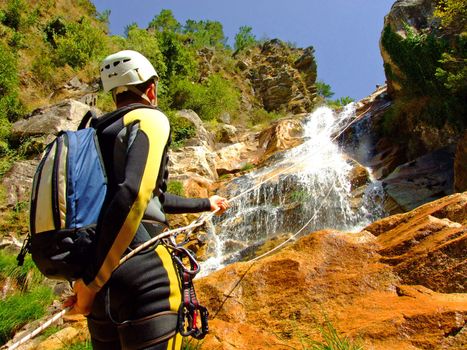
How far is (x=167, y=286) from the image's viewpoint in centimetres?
179

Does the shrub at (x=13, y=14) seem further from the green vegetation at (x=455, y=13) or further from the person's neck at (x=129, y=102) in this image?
the person's neck at (x=129, y=102)

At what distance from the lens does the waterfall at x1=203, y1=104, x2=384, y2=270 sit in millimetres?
10133

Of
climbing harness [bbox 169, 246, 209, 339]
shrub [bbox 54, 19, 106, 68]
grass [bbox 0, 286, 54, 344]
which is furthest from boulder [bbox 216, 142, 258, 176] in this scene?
climbing harness [bbox 169, 246, 209, 339]

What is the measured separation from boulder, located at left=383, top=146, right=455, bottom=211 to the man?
8.82m

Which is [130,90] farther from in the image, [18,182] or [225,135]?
[225,135]

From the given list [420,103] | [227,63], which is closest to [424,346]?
[420,103]

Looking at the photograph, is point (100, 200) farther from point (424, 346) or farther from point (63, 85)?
point (63, 85)

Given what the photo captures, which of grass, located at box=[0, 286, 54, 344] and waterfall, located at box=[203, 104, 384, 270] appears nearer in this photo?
grass, located at box=[0, 286, 54, 344]

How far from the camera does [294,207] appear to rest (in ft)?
36.0

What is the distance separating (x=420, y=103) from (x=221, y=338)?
12884mm

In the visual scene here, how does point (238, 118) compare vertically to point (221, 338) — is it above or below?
above

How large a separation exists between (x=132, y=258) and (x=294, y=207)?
9515mm

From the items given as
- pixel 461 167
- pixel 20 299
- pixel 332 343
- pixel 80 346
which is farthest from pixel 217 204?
pixel 461 167

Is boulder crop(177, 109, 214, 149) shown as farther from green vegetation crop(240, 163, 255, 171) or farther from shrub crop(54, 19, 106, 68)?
shrub crop(54, 19, 106, 68)
